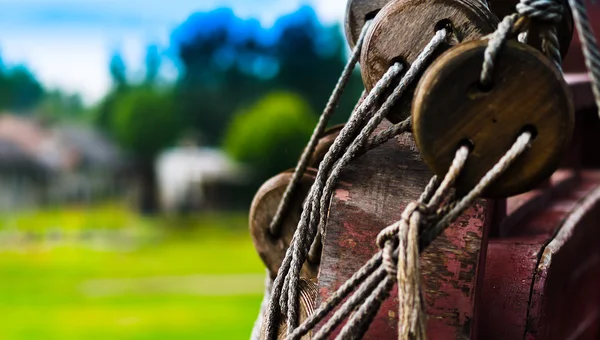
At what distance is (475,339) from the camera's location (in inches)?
26.7

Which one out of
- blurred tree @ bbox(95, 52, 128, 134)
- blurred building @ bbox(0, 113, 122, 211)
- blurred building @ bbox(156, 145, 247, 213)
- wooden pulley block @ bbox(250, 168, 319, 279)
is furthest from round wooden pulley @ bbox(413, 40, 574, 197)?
blurred tree @ bbox(95, 52, 128, 134)

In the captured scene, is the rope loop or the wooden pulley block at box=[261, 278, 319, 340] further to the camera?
the wooden pulley block at box=[261, 278, 319, 340]

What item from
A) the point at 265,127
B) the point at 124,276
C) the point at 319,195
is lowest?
the point at 124,276

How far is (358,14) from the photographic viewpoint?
0.81m

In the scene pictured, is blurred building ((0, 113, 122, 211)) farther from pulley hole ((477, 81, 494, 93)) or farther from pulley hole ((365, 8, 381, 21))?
pulley hole ((477, 81, 494, 93))

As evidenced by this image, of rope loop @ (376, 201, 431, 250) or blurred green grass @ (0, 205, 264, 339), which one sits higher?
rope loop @ (376, 201, 431, 250)

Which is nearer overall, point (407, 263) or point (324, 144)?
point (407, 263)

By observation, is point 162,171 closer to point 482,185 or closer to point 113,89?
point 113,89

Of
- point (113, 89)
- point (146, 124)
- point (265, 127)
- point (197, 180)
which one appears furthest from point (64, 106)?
point (265, 127)

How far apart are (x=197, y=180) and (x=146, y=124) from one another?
2.36m

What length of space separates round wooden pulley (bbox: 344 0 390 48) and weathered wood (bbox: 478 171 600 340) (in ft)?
0.83

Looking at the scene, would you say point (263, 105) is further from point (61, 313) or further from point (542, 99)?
point (542, 99)

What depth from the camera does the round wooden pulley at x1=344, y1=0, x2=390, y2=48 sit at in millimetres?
803

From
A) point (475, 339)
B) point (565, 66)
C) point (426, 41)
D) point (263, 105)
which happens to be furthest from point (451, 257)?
point (263, 105)
